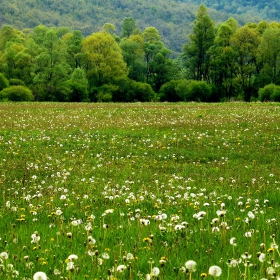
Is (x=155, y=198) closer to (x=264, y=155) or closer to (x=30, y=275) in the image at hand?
(x=30, y=275)

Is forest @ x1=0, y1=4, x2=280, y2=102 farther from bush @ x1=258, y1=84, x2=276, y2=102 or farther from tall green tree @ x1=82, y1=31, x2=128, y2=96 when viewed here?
bush @ x1=258, y1=84, x2=276, y2=102

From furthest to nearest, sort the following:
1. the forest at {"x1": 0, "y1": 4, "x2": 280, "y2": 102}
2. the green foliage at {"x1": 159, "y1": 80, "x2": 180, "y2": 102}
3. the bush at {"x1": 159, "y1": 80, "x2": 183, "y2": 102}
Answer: the bush at {"x1": 159, "y1": 80, "x2": 183, "y2": 102} < the green foliage at {"x1": 159, "y1": 80, "x2": 180, "y2": 102} < the forest at {"x1": 0, "y1": 4, "x2": 280, "y2": 102}

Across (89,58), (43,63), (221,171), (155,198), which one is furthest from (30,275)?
Result: (89,58)

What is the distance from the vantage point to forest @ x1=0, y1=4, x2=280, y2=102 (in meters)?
62.9

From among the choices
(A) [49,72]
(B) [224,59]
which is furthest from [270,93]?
(A) [49,72]

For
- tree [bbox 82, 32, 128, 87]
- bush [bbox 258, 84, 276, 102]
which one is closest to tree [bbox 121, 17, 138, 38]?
tree [bbox 82, 32, 128, 87]

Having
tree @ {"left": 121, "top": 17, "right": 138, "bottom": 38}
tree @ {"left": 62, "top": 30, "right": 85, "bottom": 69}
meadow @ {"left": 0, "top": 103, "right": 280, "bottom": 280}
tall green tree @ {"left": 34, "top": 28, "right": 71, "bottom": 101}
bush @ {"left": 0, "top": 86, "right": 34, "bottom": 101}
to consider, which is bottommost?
meadow @ {"left": 0, "top": 103, "right": 280, "bottom": 280}

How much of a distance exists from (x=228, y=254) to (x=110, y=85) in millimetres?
64236

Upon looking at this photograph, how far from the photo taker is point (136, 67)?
77.9 m

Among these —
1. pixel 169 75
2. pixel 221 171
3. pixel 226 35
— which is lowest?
pixel 221 171

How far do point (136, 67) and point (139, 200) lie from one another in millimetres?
72933

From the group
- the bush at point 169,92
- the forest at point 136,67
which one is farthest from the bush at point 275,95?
the bush at point 169,92

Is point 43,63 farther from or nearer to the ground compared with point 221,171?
farther from the ground

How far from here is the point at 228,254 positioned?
438 centimetres
